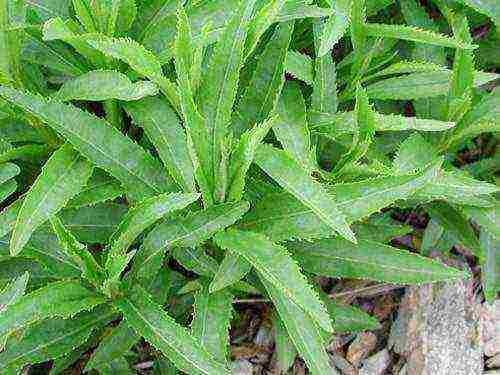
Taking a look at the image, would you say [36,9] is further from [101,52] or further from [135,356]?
[135,356]

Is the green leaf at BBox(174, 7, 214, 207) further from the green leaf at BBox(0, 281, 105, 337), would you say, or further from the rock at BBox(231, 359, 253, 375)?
the rock at BBox(231, 359, 253, 375)

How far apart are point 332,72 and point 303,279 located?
0.53 m

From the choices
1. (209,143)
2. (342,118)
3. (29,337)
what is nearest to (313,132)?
(342,118)

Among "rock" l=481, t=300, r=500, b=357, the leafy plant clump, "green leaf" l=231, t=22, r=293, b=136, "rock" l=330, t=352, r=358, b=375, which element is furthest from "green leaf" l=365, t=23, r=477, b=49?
"rock" l=330, t=352, r=358, b=375

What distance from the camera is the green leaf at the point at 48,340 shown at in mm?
1564

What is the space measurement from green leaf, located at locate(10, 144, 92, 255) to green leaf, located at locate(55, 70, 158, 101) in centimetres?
11

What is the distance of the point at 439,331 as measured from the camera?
1.92 meters

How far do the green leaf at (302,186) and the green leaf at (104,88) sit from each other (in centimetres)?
25

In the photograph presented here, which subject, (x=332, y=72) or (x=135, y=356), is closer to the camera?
(x=332, y=72)

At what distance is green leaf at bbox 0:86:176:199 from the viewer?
4.80 feet

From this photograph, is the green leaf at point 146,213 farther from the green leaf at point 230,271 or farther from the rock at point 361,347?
the rock at point 361,347

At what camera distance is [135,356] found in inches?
75.2

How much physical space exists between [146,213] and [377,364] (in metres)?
0.85

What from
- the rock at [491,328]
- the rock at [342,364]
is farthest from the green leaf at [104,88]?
the rock at [491,328]
